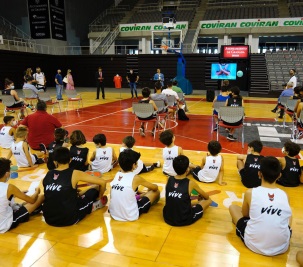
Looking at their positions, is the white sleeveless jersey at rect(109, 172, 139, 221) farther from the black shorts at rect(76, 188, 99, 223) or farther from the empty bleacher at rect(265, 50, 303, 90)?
the empty bleacher at rect(265, 50, 303, 90)

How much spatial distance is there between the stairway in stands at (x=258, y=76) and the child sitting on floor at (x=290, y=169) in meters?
12.8

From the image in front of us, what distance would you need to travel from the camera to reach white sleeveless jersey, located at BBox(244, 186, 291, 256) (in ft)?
8.13

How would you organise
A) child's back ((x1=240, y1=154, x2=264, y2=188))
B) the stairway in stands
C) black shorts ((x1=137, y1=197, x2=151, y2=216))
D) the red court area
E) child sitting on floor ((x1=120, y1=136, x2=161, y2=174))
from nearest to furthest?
black shorts ((x1=137, y1=197, x2=151, y2=216)), child's back ((x1=240, y1=154, x2=264, y2=188)), child sitting on floor ((x1=120, y1=136, x2=161, y2=174)), the red court area, the stairway in stands

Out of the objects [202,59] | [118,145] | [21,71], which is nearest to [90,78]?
[21,71]

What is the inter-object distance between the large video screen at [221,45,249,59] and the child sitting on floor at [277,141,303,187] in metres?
13.6

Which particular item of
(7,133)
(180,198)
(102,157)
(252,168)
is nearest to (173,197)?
(180,198)

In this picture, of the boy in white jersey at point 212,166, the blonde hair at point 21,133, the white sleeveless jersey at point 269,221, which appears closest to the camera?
the white sleeveless jersey at point 269,221

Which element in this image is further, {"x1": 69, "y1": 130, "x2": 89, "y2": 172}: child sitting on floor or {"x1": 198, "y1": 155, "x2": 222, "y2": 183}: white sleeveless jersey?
{"x1": 69, "y1": 130, "x2": 89, "y2": 172}: child sitting on floor

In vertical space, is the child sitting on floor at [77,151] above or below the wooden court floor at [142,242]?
above

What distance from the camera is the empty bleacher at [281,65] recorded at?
16672 millimetres

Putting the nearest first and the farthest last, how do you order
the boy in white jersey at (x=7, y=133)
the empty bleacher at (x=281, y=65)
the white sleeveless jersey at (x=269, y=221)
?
the white sleeveless jersey at (x=269, y=221)
the boy in white jersey at (x=7, y=133)
the empty bleacher at (x=281, y=65)

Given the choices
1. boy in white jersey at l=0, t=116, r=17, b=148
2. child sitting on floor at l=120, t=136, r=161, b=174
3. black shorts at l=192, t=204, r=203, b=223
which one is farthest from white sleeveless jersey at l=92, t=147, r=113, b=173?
boy in white jersey at l=0, t=116, r=17, b=148

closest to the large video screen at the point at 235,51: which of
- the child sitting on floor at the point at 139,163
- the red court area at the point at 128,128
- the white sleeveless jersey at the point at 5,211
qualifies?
the red court area at the point at 128,128

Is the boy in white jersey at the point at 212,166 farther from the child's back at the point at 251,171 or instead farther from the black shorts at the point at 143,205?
the black shorts at the point at 143,205
